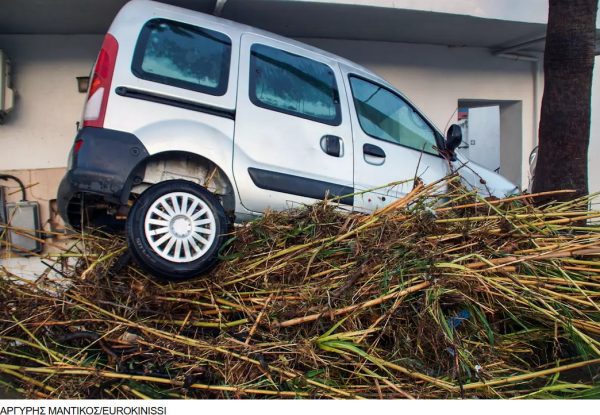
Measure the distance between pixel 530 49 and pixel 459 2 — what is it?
6.94ft

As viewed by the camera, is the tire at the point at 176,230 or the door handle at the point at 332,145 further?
the door handle at the point at 332,145

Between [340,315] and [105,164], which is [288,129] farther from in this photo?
[340,315]

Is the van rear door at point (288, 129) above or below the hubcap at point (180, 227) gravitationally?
above

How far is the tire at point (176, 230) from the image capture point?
9.89 feet

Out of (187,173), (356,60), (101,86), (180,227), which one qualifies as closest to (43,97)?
(101,86)

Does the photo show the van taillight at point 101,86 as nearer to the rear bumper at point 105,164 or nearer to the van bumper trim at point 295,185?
the rear bumper at point 105,164

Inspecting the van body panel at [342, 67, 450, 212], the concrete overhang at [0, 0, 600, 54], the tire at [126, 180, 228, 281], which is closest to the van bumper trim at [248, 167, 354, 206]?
the van body panel at [342, 67, 450, 212]

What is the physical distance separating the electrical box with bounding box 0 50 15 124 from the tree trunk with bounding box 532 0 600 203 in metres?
5.37

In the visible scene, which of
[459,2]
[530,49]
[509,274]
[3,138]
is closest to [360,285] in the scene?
[509,274]

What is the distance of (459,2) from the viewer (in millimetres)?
5809

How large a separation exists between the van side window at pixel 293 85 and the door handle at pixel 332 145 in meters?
0.14

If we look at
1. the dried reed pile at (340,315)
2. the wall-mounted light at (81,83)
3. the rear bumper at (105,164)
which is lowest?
the dried reed pile at (340,315)

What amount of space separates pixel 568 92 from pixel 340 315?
2.73 m

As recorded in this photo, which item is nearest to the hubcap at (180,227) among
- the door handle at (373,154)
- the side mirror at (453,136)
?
the door handle at (373,154)
